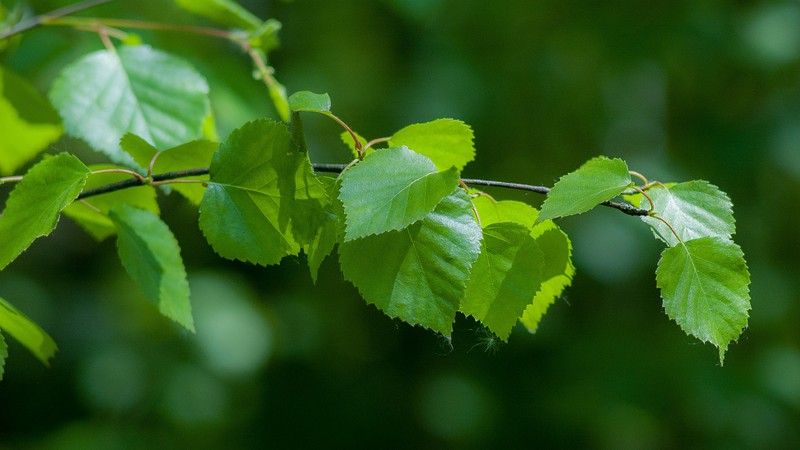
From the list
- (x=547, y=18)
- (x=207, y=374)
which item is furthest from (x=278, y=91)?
(x=547, y=18)

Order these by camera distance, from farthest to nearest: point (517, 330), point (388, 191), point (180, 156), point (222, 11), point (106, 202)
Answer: point (517, 330), point (222, 11), point (106, 202), point (180, 156), point (388, 191)

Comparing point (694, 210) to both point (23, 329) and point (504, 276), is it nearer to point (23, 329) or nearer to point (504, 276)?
point (504, 276)

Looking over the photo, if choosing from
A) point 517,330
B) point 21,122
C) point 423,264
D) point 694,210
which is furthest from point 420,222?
point 517,330

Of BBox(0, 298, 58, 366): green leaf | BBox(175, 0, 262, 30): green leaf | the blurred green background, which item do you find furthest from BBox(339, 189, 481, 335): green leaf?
the blurred green background

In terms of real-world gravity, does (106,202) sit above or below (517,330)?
above

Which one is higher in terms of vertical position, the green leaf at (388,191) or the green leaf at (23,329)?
the green leaf at (388,191)

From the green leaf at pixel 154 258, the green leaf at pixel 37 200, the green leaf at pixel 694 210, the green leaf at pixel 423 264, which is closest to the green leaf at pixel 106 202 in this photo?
the green leaf at pixel 154 258

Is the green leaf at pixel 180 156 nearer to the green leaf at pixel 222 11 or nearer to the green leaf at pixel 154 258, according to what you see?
the green leaf at pixel 154 258
